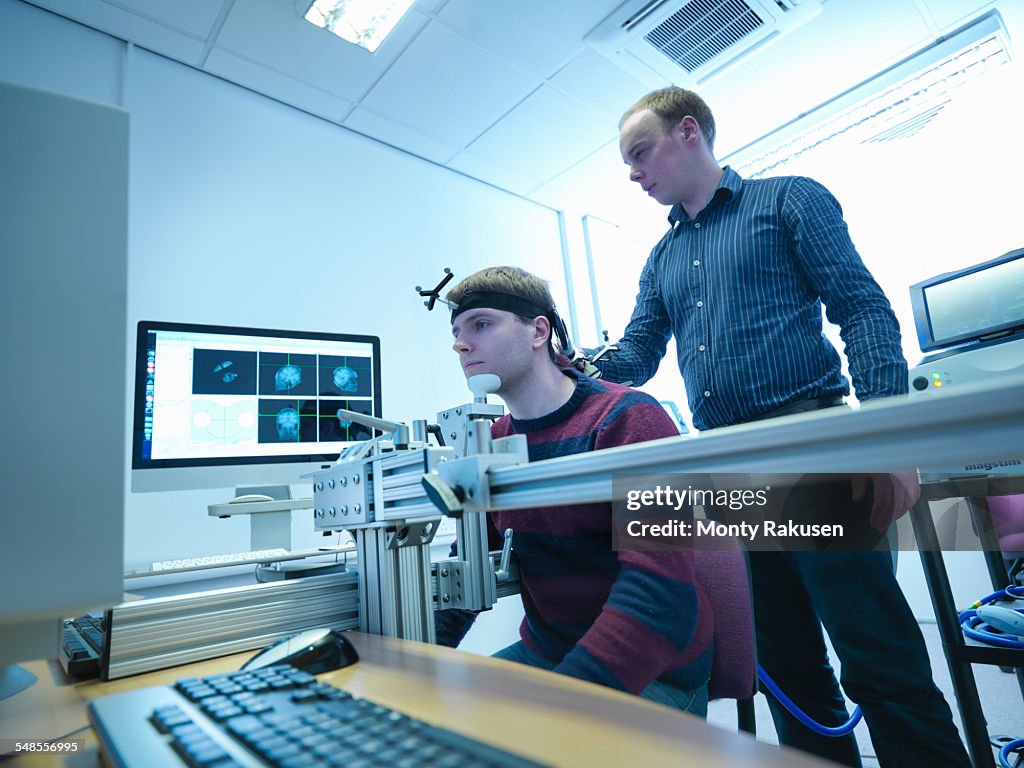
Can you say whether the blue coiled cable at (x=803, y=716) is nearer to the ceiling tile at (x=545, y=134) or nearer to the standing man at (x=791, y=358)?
the standing man at (x=791, y=358)

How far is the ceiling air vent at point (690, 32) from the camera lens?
90.4 inches

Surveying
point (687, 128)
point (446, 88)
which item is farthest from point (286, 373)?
point (446, 88)

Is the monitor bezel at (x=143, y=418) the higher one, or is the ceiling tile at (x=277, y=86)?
the ceiling tile at (x=277, y=86)

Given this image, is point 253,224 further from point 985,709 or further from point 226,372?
point 985,709

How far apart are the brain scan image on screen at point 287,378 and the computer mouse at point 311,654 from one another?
106 cm

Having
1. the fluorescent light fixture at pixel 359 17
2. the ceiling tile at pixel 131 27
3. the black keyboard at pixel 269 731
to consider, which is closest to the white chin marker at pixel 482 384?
the black keyboard at pixel 269 731

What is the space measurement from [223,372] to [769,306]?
4.42 ft

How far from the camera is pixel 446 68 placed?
2.50m

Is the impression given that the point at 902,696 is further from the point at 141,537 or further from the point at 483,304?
the point at 141,537

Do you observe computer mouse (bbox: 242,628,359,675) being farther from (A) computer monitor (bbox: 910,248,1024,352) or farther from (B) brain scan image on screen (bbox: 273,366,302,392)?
(A) computer monitor (bbox: 910,248,1024,352)

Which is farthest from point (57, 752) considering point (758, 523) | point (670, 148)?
point (670, 148)

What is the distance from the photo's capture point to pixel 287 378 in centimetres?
158

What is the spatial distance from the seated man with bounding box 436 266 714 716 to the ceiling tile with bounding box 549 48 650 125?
1.77 metres

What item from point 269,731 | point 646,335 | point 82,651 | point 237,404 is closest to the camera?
point 269,731
